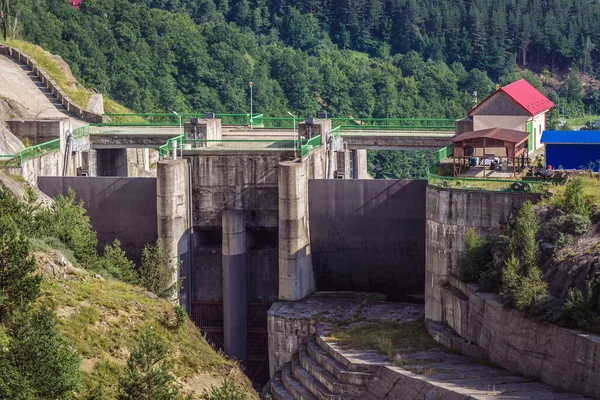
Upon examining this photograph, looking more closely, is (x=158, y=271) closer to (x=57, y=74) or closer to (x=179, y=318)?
(x=179, y=318)

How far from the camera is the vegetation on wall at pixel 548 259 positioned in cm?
5602

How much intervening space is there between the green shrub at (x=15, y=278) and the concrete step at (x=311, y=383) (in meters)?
13.7

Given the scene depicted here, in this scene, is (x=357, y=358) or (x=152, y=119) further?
(x=152, y=119)

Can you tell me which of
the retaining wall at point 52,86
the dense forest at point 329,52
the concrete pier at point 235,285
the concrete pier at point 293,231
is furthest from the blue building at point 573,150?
the dense forest at point 329,52

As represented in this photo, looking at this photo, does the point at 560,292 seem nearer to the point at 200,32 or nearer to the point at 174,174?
the point at 174,174

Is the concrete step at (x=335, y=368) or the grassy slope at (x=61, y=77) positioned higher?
the grassy slope at (x=61, y=77)

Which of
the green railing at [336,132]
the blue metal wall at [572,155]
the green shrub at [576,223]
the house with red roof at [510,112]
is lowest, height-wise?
the green shrub at [576,223]

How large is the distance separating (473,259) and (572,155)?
7586 millimetres

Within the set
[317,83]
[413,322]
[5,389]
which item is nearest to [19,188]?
[413,322]

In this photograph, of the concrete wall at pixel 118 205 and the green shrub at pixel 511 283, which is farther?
the concrete wall at pixel 118 205

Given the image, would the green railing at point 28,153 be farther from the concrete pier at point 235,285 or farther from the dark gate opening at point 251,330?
the dark gate opening at point 251,330

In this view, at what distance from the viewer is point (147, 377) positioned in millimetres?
48625

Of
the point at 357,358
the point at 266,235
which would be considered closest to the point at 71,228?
the point at 266,235

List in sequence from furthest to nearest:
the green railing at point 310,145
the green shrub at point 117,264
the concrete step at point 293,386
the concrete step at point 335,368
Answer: the green railing at point 310,145, the green shrub at point 117,264, the concrete step at point 293,386, the concrete step at point 335,368
